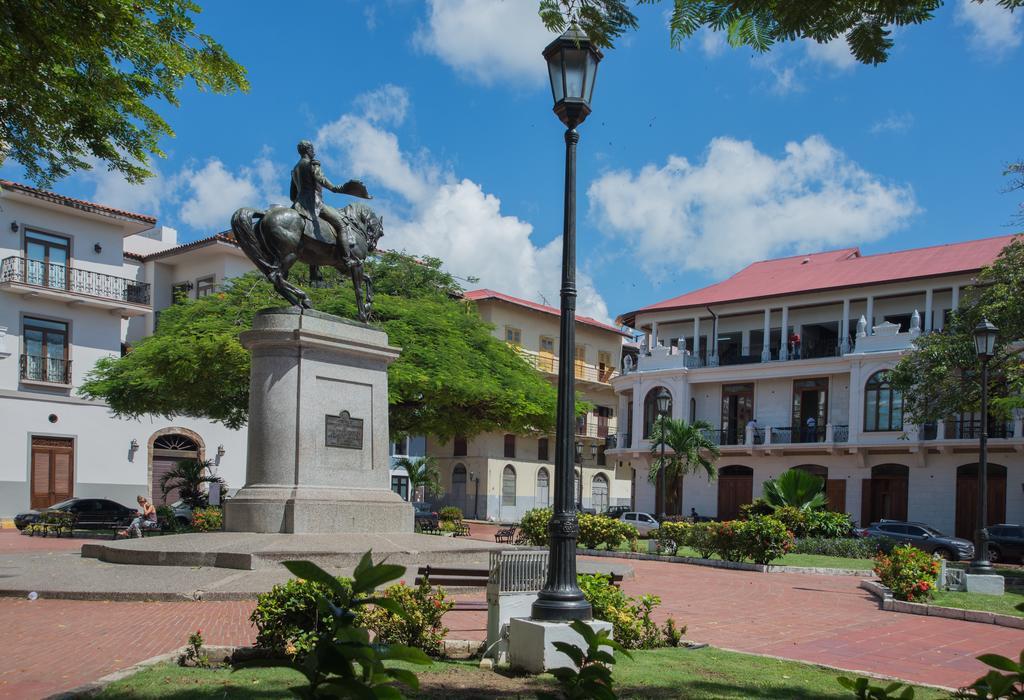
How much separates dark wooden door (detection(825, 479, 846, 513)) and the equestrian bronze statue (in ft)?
107

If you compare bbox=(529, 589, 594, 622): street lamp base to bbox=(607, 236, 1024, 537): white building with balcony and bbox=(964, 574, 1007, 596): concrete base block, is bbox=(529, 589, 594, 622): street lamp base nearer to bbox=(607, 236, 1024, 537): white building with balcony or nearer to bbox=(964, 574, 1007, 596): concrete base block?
bbox=(964, 574, 1007, 596): concrete base block

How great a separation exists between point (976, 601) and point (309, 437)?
434 inches

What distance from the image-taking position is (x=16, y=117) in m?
9.23

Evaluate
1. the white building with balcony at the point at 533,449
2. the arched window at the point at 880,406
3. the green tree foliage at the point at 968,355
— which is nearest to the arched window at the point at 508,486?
the white building with balcony at the point at 533,449

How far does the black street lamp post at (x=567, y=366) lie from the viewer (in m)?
7.27

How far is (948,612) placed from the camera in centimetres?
1318

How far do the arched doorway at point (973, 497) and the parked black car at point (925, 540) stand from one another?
975cm

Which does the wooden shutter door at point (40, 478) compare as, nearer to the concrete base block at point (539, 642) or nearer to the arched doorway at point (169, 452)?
the arched doorway at point (169, 452)

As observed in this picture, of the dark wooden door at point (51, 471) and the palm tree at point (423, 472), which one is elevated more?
the dark wooden door at point (51, 471)

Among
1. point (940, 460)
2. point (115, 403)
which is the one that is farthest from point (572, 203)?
point (940, 460)

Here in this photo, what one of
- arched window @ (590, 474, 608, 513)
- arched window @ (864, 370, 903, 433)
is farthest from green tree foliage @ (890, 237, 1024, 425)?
arched window @ (590, 474, 608, 513)

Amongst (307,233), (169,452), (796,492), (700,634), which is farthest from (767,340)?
(700,634)

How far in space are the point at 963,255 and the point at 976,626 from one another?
3458 centimetres

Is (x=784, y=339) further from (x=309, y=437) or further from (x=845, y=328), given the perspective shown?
(x=309, y=437)
